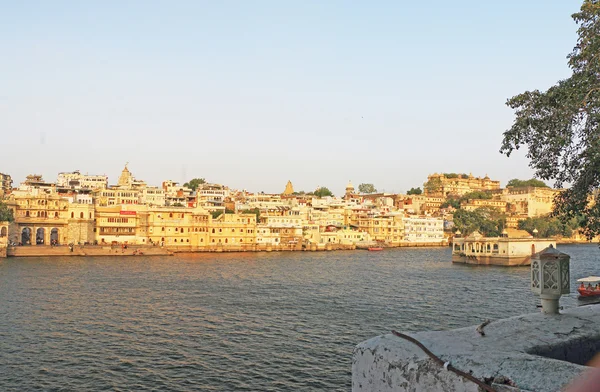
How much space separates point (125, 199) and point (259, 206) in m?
22.6

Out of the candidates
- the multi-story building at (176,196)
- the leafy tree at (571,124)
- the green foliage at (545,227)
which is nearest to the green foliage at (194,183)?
the multi-story building at (176,196)

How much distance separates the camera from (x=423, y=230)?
271 ft

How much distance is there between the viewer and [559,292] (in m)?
5.00

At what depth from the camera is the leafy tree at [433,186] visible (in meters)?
132

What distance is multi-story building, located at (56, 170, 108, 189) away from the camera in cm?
8816

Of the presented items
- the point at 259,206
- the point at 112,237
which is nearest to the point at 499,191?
the point at 259,206

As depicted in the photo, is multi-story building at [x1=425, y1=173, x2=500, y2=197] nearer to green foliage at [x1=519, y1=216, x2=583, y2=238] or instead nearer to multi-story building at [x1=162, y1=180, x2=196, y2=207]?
green foliage at [x1=519, y1=216, x2=583, y2=238]

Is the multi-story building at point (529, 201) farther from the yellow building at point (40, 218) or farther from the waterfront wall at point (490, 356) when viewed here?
the waterfront wall at point (490, 356)

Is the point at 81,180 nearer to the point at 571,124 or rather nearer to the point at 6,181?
the point at 6,181

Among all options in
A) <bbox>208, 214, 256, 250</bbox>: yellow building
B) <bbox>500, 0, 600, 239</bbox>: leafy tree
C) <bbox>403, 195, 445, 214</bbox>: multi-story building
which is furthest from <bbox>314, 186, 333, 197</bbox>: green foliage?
<bbox>500, 0, 600, 239</bbox>: leafy tree

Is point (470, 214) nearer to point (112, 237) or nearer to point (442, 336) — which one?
point (112, 237)

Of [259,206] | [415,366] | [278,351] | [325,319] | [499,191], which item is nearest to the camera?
[415,366]

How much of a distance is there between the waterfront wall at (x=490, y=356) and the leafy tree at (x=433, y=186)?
13139cm

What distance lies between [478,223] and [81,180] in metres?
71.9
